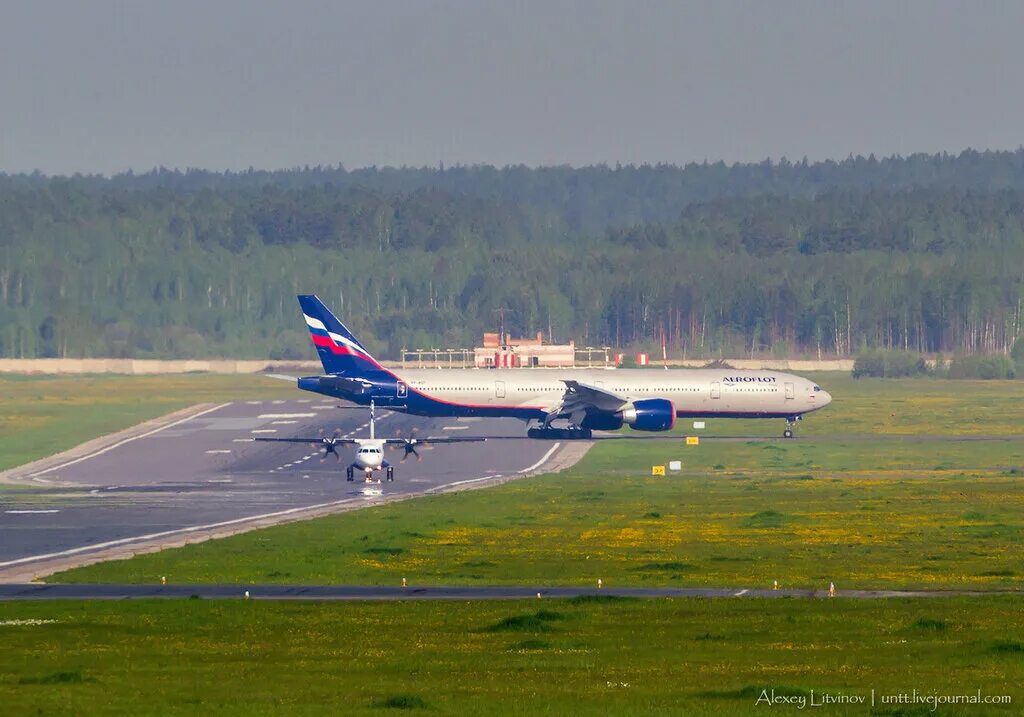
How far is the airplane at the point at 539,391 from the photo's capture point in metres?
99.2

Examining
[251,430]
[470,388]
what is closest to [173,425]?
[251,430]

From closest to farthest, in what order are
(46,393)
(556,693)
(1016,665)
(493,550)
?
(556,693) → (1016,665) → (493,550) → (46,393)

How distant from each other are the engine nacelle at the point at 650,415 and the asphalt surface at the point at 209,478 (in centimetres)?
463

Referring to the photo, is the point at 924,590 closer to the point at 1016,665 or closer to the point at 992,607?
the point at 992,607

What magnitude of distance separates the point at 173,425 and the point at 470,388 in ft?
75.5

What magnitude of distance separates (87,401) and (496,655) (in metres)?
115

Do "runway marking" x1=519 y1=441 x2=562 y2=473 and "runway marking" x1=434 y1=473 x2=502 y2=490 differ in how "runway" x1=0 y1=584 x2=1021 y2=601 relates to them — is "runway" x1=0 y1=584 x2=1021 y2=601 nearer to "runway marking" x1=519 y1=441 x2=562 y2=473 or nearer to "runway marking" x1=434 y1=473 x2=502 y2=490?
"runway marking" x1=434 y1=473 x2=502 y2=490

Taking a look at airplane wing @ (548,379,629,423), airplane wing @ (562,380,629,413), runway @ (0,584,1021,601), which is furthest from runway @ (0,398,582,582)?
runway @ (0,584,1021,601)

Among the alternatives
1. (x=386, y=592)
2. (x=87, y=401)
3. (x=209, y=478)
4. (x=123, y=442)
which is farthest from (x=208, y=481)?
(x=87, y=401)

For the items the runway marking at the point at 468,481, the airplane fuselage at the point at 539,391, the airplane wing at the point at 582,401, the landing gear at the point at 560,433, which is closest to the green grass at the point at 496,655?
the runway marking at the point at 468,481

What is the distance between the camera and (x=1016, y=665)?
28.8 metres

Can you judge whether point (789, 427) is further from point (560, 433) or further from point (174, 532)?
point (174, 532)

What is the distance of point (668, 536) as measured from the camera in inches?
2175

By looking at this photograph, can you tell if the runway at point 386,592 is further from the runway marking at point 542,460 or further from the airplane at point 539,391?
the airplane at point 539,391
